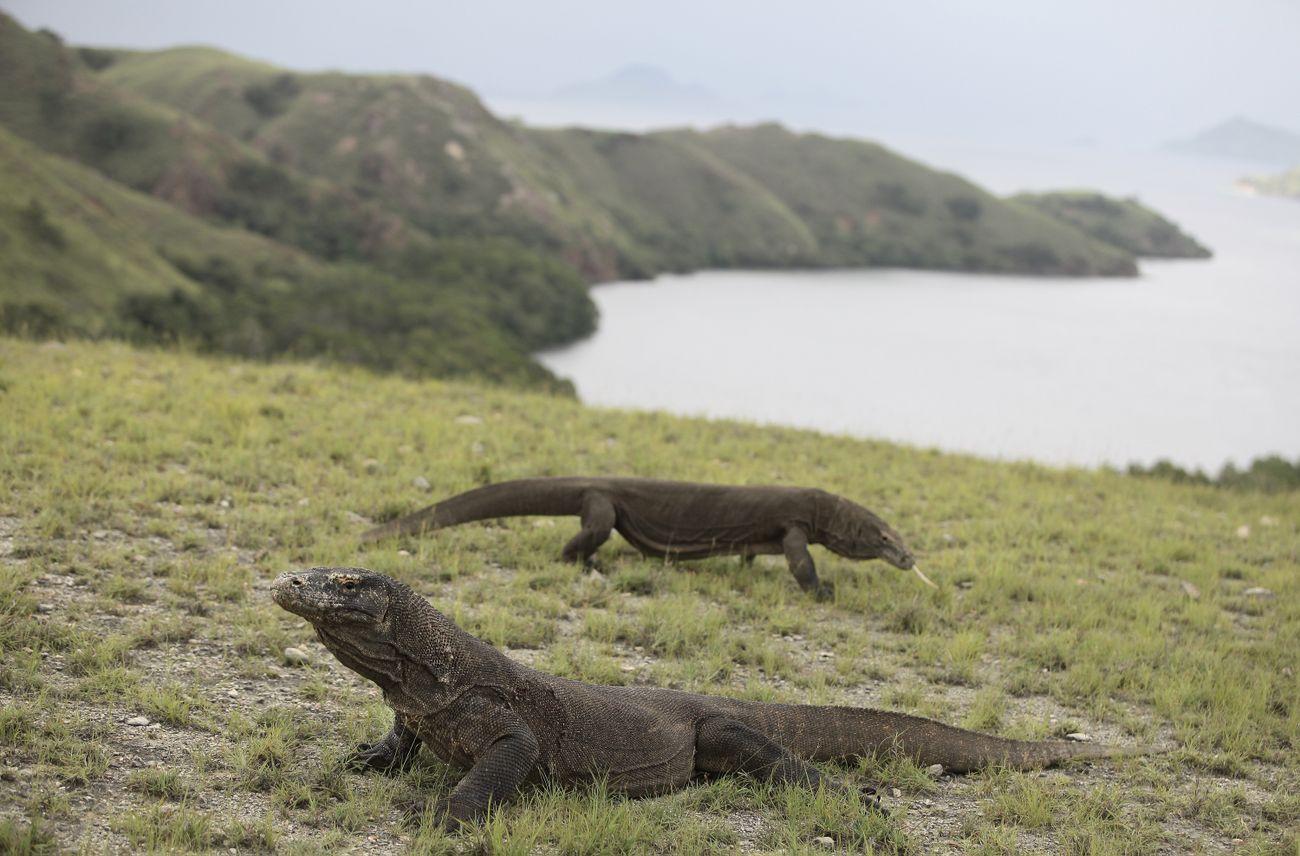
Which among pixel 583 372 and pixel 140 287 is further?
pixel 583 372

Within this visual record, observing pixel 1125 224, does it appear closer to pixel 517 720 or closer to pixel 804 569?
pixel 804 569

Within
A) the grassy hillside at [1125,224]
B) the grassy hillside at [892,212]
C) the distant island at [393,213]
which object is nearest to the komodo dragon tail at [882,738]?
the distant island at [393,213]

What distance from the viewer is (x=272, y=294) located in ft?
186

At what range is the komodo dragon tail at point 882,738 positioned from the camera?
539 cm

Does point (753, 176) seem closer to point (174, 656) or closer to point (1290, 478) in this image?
point (1290, 478)

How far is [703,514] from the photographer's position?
8.70 metres

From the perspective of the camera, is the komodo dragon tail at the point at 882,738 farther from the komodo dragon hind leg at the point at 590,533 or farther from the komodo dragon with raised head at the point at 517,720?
the komodo dragon hind leg at the point at 590,533

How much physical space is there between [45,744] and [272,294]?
182 feet

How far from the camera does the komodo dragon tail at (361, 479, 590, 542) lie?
836 cm

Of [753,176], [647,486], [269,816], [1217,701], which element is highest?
[753,176]

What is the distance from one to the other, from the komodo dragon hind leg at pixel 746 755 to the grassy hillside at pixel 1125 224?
411 feet

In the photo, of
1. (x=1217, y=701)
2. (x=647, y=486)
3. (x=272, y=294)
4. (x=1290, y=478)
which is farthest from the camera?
(x=272, y=294)

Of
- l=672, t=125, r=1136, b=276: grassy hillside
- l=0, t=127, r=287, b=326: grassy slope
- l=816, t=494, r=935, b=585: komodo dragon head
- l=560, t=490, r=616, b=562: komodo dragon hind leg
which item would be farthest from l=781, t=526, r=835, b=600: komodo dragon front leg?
l=672, t=125, r=1136, b=276: grassy hillside

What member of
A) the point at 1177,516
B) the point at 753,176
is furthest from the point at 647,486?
the point at 753,176
